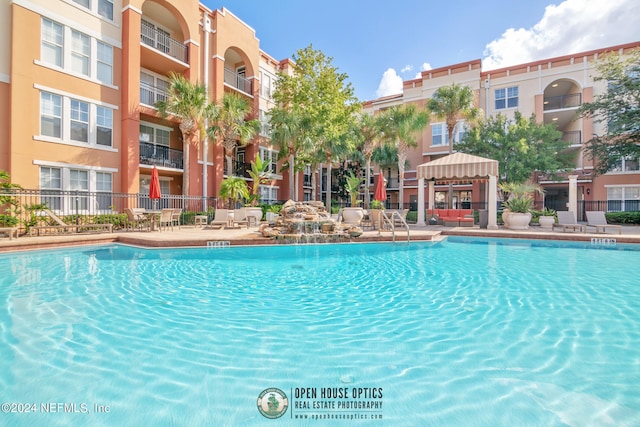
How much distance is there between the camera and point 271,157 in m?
26.3

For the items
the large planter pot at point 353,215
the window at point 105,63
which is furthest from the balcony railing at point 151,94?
the large planter pot at point 353,215

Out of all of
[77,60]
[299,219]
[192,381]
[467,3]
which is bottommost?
[192,381]

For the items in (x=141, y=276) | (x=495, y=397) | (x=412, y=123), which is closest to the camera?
(x=495, y=397)

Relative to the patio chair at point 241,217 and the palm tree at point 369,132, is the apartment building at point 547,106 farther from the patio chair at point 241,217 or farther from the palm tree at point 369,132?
the patio chair at point 241,217

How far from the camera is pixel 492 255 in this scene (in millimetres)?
8938

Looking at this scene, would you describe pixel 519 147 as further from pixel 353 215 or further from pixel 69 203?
pixel 69 203

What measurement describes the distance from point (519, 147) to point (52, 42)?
27017 mm

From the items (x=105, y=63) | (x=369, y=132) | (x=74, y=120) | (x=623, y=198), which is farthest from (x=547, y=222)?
(x=105, y=63)

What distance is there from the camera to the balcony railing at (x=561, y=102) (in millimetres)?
25405

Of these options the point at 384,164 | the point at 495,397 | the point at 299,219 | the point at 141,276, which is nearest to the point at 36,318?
Answer: the point at 141,276

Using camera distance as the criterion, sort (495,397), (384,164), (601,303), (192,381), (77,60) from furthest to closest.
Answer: (384,164)
(77,60)
(601,303)
(192,381)
(495,397)

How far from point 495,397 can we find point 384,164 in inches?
1177

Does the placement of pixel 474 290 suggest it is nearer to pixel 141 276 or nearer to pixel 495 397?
pixel 495 397

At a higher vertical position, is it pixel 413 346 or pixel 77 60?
pixel 77 60
